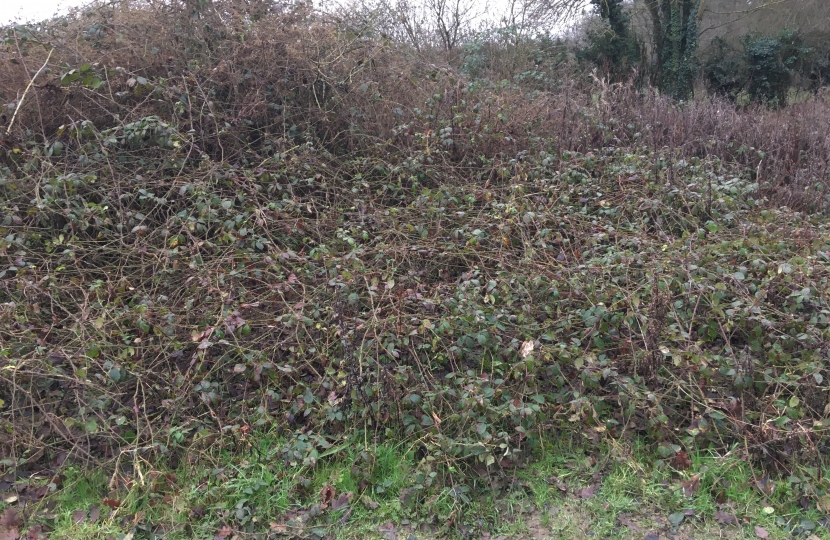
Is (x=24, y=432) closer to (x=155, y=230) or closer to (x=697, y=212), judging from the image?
(x=155, y=230)

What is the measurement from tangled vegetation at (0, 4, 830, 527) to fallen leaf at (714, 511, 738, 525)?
360 mm

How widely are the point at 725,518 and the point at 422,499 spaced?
1.50m

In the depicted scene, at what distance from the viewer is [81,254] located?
452 cm

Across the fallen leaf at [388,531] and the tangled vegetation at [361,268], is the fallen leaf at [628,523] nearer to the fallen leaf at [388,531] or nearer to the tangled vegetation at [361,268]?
the tangled vegetation at [361,268]

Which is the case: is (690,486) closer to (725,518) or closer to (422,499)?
(725,518)

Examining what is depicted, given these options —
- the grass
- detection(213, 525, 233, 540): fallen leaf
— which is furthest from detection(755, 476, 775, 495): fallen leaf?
detection(213, 525, 233, 540): fallen leaf

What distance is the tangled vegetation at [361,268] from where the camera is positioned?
3.42 m

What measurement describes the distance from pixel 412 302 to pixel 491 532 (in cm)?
161

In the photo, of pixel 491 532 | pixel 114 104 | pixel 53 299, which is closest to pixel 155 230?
pixel 53 299

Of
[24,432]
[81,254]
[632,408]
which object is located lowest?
[632,408]

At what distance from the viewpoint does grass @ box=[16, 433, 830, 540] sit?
2.96 metres

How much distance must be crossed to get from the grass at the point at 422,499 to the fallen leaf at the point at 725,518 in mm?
22

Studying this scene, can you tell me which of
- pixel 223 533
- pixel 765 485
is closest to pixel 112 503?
pixel 223 533

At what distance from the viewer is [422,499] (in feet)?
10.2
